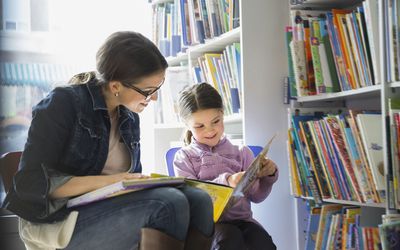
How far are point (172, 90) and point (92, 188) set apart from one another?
139cm

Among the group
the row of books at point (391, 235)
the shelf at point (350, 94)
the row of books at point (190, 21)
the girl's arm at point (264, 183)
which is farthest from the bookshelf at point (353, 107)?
the row of books at point (190, 21)

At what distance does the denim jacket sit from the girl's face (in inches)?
17.1

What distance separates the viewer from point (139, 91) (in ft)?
4.55

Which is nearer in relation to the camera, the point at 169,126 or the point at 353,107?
the point at 353,107

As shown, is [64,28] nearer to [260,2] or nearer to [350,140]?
[260,2]

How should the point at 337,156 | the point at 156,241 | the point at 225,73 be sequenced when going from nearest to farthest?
the point at 156,241 → the point at 337,156 → the point at 225,73

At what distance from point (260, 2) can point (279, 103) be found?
1.32ft

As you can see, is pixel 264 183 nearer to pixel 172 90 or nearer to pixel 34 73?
pixel 172 90

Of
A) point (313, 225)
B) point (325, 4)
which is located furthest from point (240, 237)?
point (325, 4)

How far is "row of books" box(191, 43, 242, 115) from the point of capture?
210cm

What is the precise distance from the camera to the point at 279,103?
201cm

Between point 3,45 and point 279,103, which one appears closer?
point 279,103

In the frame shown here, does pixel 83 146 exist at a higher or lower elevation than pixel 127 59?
lower

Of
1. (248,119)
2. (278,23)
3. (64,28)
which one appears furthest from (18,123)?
(278,23)
